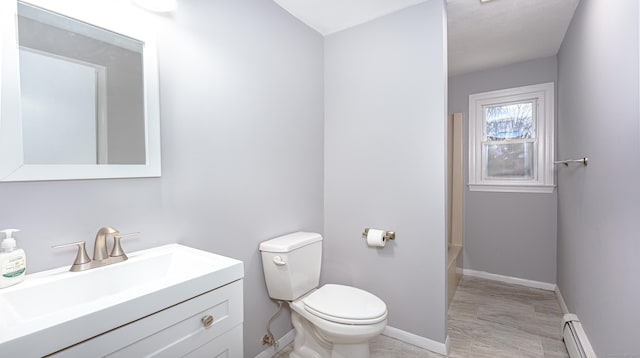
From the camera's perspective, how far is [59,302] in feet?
3.00

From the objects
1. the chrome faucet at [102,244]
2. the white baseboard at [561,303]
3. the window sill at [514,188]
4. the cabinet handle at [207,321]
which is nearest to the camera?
the cabinet handle at [207,321]

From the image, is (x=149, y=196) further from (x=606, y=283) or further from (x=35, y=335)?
(x=606, y=283)

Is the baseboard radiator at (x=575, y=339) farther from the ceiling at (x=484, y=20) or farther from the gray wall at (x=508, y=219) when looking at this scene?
the ceiling at (x=484, y=20)

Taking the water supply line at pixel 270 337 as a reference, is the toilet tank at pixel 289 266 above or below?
above

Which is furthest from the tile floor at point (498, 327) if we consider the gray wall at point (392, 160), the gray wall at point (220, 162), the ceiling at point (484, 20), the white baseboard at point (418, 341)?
the ceiling at point (484, 20)

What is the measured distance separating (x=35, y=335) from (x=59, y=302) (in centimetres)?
39

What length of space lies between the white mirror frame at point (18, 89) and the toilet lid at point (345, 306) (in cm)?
108

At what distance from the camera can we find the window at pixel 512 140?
2861 mm

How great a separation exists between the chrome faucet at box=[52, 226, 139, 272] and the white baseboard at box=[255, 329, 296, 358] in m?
1.12

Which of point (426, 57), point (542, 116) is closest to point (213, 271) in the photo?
point (426, 57)

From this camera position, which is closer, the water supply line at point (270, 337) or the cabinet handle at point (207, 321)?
the cabinet handle at point (207, 321)

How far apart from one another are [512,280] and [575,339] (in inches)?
54.8

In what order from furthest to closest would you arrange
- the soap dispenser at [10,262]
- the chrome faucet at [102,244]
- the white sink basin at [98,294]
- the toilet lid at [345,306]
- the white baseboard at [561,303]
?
the white baseboard at [561,303] < the toilet lid at [345,306] < the chrome faucet at [102,244] < the soap dispenser at [10,262] < the white sink basin at [98,294]

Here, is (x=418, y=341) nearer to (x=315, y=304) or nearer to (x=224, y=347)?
(x=315, y=304)
